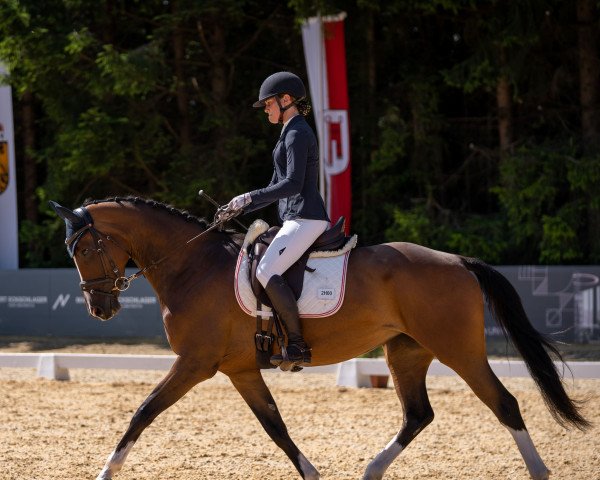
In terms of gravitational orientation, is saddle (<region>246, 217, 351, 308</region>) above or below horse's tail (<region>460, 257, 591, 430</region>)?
above

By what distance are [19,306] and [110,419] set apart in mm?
8525

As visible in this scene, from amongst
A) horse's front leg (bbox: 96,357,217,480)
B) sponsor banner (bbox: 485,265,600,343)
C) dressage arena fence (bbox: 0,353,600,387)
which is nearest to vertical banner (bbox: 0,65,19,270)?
dressage arena fence (bbox: 0,353,600,387)

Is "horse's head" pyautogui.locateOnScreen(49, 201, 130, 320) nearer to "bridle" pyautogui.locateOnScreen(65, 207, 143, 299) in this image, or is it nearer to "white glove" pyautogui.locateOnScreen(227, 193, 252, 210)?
"bridle" pyautogui.locateOnScreen(65, 207, 143, 299)

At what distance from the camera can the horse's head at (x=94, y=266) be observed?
220 inches

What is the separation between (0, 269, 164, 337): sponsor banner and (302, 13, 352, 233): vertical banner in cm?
368

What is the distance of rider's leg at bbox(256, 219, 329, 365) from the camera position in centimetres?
537

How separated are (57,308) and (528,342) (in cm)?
1161

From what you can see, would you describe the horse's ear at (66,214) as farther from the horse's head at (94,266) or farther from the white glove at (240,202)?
the white glove at (240,202)

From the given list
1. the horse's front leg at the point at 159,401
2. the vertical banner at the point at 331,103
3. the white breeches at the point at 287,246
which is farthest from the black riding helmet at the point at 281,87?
the vertical banner at the point at 331,103

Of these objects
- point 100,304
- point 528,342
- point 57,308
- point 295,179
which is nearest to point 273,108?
point 295,179

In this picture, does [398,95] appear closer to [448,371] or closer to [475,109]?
[475,109]

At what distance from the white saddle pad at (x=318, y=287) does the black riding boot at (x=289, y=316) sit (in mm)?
111

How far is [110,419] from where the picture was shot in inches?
315

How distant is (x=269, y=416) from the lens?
554 centimetres
